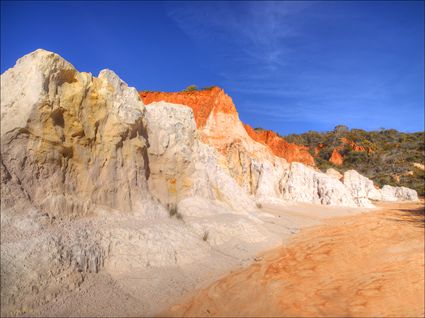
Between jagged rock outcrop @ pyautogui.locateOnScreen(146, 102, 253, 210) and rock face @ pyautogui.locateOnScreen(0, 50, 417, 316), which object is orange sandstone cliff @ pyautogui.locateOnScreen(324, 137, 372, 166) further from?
rock face @ pyautogui.locateOnScreen(0, 50, 417, 316)

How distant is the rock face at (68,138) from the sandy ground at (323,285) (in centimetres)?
324

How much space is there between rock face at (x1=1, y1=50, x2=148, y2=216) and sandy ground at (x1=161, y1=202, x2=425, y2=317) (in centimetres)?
324

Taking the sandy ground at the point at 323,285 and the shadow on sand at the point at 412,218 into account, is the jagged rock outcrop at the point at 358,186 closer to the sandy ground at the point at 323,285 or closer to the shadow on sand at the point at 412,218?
the shadow on sand at the point at 412,218

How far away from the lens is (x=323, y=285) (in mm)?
6082

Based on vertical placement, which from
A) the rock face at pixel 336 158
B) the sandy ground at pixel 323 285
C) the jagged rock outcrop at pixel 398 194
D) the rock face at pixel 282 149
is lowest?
the sandy ground at pixel 323 285

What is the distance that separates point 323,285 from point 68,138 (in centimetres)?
598

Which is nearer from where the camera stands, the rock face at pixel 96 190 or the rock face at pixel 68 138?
the rock face at pixel 96 190

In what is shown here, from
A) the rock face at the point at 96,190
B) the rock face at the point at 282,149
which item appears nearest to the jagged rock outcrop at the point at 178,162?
the rock face at the point at 96,190

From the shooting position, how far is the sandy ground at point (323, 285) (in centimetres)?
504

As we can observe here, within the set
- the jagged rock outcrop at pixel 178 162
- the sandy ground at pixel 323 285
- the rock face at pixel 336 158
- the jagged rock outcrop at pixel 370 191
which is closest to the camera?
the sandy ground at pixel 323 285

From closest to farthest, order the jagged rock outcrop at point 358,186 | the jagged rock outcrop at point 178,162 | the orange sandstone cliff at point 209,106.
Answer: the jagged rock outcrop at point 178,162, the orange sandstone cliff at point 209,106, the jagged rock outcrop at point 358,186

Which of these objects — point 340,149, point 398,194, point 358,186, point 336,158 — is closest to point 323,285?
point 358,186

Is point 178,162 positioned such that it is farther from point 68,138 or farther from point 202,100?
point 202,100

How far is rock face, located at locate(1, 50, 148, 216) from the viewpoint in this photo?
6184 mm
